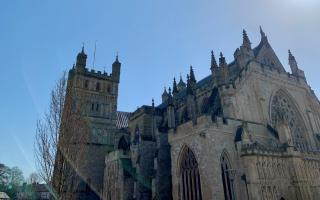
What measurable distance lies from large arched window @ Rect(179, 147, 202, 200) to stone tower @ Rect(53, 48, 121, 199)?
54.9 feet

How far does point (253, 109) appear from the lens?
23875mm

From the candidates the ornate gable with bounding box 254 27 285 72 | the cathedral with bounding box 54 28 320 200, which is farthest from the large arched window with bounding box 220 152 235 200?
the ornate gable with bounding box 254 27 285 72

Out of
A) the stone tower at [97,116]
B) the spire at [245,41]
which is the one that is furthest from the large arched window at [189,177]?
the stone tower at [97,116]

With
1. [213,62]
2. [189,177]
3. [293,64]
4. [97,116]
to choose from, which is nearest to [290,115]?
[293,64]

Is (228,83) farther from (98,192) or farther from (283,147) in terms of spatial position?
(98,192)

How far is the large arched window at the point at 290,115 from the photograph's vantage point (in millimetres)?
26281

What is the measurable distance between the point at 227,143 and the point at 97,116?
970 inches

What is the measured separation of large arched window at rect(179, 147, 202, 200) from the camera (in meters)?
19.1

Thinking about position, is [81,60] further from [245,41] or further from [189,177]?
[189,177]

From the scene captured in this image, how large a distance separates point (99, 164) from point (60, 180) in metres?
26.0

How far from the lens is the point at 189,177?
19797mm

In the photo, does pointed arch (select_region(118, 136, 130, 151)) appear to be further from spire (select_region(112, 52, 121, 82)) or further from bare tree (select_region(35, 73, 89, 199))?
bare tree (select_region(35, 73, 89, 199))

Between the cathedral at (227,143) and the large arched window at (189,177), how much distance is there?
2.8 inches

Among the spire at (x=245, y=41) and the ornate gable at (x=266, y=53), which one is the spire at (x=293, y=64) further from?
the spire at (x=245, y=41)
